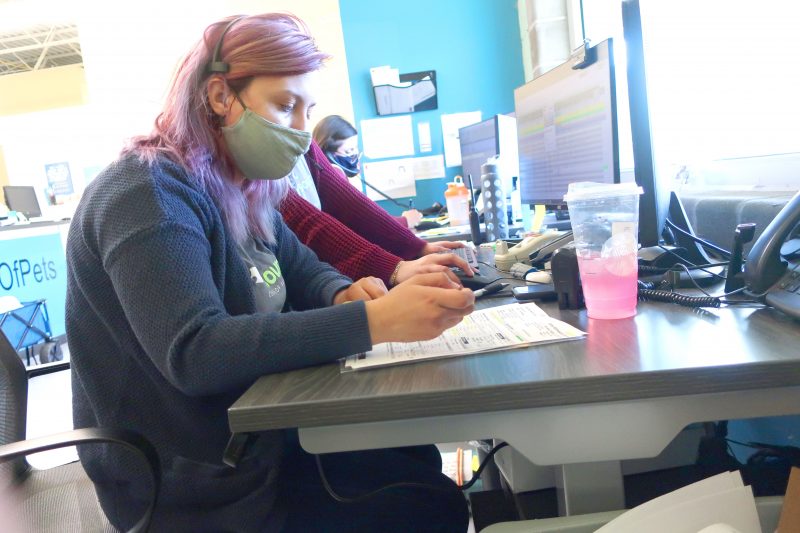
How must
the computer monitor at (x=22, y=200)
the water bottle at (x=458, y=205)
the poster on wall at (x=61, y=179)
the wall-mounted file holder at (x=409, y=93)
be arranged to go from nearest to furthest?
the water bottle at (x=458, y=205), the wall-mounted file holder at (x=409, y=93), the computer monitor at (x=22, y=200), the poster on wall at (x=61, y=179)

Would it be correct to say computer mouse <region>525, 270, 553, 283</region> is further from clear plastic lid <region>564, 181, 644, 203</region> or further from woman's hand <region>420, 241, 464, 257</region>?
woman's hand <region>420, 241, 464, 257</region>

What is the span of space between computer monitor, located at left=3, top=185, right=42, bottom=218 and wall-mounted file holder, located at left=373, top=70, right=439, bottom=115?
397cm

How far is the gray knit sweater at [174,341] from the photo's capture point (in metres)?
0.66

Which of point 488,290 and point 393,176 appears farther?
point 393,176

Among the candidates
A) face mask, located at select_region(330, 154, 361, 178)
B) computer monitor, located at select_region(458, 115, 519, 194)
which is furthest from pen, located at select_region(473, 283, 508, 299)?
face mask, located at select_region(330, 154, 361, 178)

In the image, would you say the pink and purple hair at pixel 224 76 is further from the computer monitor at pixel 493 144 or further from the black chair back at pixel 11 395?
the computer monitor at pixel 493 144

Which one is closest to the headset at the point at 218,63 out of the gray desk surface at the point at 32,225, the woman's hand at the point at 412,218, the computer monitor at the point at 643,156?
the computer monitor at the point at 643,156

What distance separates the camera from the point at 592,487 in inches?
24.4

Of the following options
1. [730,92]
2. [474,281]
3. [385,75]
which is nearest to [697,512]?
[474,281]

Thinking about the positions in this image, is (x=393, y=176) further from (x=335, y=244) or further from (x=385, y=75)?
(x=335, y=244)

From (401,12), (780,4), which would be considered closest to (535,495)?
(780,4)

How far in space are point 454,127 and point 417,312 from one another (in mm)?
3535

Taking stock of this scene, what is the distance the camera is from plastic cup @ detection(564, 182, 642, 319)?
2.45 feet

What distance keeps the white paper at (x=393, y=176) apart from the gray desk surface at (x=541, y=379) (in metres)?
3.54
